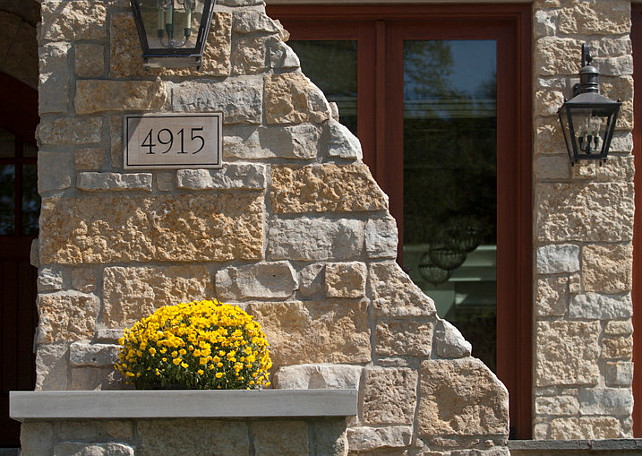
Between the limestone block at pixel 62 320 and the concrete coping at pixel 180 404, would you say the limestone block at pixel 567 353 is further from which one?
the limestone block at pixel 62 320

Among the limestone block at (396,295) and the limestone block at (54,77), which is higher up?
the limestone block at (54,77)

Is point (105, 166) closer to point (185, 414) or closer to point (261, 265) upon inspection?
point (261, 265)

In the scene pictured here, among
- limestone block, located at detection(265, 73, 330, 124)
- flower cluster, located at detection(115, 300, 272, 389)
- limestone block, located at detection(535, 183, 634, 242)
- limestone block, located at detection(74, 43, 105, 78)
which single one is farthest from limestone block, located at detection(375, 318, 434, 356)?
limestone block, located at detection(74, 43, 105, 78)

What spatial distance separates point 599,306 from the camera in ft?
15.4

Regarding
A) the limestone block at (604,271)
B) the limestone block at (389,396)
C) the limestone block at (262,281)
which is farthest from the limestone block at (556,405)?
the limestone block at (262,281)

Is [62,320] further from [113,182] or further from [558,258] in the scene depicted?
[558,258]

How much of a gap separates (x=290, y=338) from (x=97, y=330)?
2.90 ft

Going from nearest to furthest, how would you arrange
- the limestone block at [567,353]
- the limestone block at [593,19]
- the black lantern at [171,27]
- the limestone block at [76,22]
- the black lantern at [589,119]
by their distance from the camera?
the black lantern at [171,27]
the limestone block at [76,22]
the black lantern at [589,119]
the limestone block at [567,353]
the limestone block at [593,19]

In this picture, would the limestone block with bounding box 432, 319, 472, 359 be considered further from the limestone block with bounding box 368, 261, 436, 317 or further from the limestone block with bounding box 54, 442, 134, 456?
the limestone block with bounding box 54, 442, 134, 456

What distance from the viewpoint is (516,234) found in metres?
4.96

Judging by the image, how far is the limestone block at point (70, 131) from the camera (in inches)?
152

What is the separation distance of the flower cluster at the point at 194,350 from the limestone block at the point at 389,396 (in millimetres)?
523

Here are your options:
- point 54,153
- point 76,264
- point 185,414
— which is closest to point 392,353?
point 185,414

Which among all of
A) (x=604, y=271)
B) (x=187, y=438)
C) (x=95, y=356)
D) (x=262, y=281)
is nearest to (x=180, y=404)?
(x=187, y=438)
